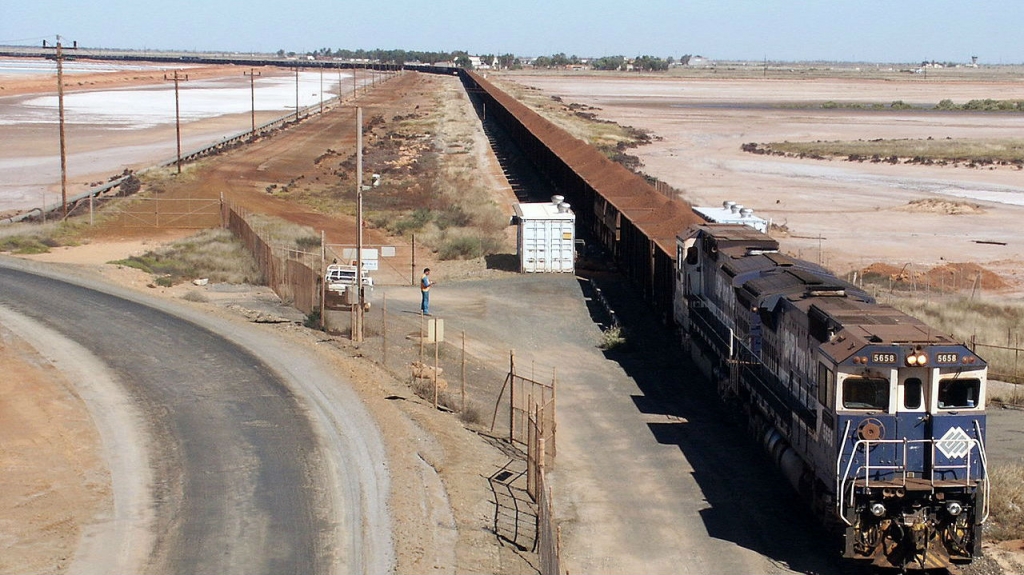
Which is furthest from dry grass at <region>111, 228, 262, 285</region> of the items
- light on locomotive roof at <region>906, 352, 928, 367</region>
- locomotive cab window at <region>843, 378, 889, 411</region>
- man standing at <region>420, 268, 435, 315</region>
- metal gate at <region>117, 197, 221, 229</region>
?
light on locomotive roof at <region>906, 352, 928, 367</region>

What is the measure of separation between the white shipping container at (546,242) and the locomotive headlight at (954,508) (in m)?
26.5

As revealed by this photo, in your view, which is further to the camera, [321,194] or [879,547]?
[321,194]

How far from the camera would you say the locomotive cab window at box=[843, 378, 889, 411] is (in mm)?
17594

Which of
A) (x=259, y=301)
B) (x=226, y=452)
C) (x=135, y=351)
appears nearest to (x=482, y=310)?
(x=259, y=301)

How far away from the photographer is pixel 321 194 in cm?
7356

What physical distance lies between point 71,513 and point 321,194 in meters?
55.9

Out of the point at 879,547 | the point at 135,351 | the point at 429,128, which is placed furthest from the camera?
the point at 429,128

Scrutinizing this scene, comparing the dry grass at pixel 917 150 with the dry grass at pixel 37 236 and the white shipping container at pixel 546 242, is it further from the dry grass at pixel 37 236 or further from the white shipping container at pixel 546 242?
the dry grass at pixel 37 236

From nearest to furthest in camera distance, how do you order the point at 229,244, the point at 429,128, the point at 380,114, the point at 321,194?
the point at 229,244 < the point at 321,194 < the point at 429,128 < the point at 380,114

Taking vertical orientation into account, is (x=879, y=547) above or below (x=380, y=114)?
below

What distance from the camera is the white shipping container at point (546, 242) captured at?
140ft

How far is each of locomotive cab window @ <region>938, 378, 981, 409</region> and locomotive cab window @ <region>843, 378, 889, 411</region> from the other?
823 mm

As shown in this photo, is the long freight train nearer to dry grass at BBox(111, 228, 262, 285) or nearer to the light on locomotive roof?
the light on locomotive roof

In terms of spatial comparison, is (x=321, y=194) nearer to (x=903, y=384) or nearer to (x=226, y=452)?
(x=226, y=452)
